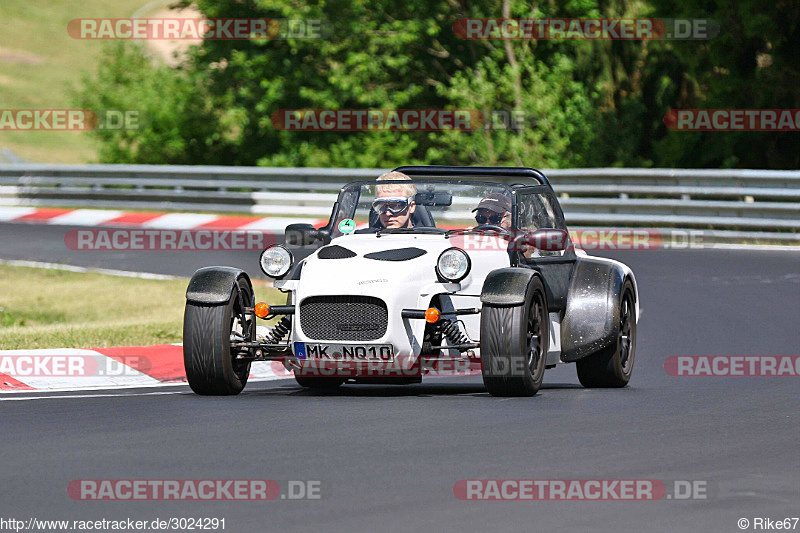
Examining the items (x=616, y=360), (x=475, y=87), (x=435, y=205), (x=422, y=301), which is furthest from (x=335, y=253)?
(x=475, y=87)

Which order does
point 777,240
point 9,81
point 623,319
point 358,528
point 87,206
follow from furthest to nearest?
1. point 9,81
2. point 87,206
3. point 777,240
4. point 623,319
5. point 358,528

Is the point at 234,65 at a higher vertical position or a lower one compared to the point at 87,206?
higher

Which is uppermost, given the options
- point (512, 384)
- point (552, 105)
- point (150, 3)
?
point (150, 3)

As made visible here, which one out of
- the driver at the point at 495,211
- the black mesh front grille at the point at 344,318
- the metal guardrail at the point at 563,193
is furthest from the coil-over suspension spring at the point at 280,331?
the metal guardrail at the point at 563,193

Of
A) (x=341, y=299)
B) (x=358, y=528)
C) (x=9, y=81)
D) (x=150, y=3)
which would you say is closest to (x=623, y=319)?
(x=341, y=299)

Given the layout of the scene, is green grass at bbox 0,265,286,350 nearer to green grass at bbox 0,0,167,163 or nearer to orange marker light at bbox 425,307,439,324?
orange marker light at bbox 425,307,439,324

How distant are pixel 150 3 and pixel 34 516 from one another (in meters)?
109

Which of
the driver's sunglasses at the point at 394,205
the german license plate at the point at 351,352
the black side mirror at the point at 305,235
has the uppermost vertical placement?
the driver's sunglasses at the point at 394,205

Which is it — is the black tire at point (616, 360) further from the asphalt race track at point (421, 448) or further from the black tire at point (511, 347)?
the black tire at point (511, 347)

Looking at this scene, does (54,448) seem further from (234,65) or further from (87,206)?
(234,65)

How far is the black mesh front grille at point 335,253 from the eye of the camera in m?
9.77

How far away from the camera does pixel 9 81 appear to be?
89.2 metres

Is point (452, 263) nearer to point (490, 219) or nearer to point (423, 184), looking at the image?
point (490, 219)

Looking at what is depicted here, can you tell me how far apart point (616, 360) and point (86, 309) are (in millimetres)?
7261
